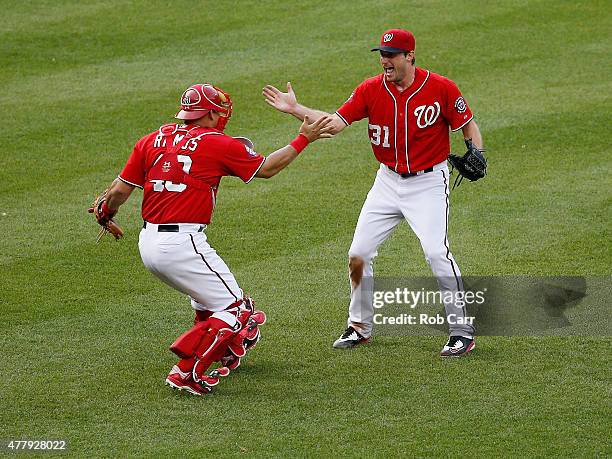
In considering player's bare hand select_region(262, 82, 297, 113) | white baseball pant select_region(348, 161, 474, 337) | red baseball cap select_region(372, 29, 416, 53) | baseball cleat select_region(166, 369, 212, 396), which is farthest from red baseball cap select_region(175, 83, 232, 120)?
baseball cleat select_region(166, 369, 212, 396)

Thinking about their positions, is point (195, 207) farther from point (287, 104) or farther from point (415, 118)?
point (415, 118)

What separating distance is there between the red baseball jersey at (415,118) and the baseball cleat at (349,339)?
1156 millimetres

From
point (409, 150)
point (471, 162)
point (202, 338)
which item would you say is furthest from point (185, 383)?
point (471, 162)

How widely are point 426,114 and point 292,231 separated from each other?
8.51 ft

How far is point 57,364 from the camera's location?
7004 mm

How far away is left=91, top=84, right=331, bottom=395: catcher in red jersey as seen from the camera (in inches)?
256

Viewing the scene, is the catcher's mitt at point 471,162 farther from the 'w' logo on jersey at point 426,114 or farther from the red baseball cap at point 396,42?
the red baseball cap at point 396,42

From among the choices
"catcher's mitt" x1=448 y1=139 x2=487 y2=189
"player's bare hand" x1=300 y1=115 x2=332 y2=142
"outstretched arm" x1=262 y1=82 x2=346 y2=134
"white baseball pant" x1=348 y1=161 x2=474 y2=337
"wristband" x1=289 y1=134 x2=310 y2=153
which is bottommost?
"white baseball pant" x1=348 y1=161 x2=474 y2=337

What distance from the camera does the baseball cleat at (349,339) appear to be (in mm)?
7344

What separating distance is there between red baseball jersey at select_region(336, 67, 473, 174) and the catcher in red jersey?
71 cm

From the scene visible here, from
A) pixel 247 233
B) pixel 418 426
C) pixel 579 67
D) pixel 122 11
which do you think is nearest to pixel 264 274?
pixel 247 233

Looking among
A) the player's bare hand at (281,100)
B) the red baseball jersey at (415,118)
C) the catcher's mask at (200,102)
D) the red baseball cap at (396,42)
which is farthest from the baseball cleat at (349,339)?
the red baseball cap at (396,42)

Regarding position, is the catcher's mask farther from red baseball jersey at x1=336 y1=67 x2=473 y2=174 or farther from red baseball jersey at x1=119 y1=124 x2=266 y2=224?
red baseball jersey at x1=336 y1=67 x2=473 y2=174

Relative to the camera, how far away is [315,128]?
6.65 meters
